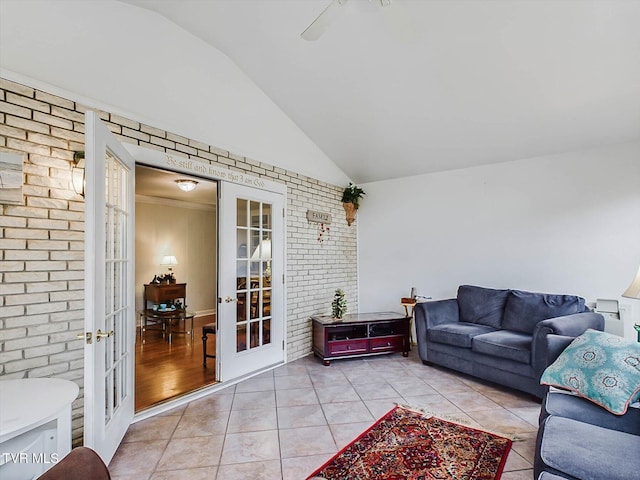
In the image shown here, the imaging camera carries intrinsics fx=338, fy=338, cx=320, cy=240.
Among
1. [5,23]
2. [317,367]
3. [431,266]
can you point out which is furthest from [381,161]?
[5,23]

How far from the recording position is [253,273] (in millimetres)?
3902

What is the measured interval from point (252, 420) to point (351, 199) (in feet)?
11.2

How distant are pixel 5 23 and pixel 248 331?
316 centimetres

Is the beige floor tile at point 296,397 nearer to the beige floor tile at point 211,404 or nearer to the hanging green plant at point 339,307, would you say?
the beige floor tile at point 211,404

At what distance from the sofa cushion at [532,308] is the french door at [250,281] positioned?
2665mm

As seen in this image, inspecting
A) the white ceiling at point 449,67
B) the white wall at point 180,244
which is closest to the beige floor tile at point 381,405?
the white ceiling at point 449,67

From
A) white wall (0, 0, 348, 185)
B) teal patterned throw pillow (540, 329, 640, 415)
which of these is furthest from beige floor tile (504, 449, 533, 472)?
white wall (0, 0, 348, 185)

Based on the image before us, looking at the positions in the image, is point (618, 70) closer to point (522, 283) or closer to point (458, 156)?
point (458, 156)

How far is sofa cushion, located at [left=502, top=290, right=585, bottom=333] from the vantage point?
11.4 feet

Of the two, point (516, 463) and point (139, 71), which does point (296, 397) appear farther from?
point (139, 71)

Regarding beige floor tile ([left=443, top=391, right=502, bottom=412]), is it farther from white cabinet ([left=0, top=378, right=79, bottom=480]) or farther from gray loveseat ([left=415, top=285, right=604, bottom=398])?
white cabinet ([left=0, top=378, right=79, bottom=480])

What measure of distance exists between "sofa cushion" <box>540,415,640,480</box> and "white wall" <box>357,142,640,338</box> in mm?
2502

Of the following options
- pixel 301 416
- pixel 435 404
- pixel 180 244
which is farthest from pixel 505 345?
pixel 180 244

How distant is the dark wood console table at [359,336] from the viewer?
166 inches
